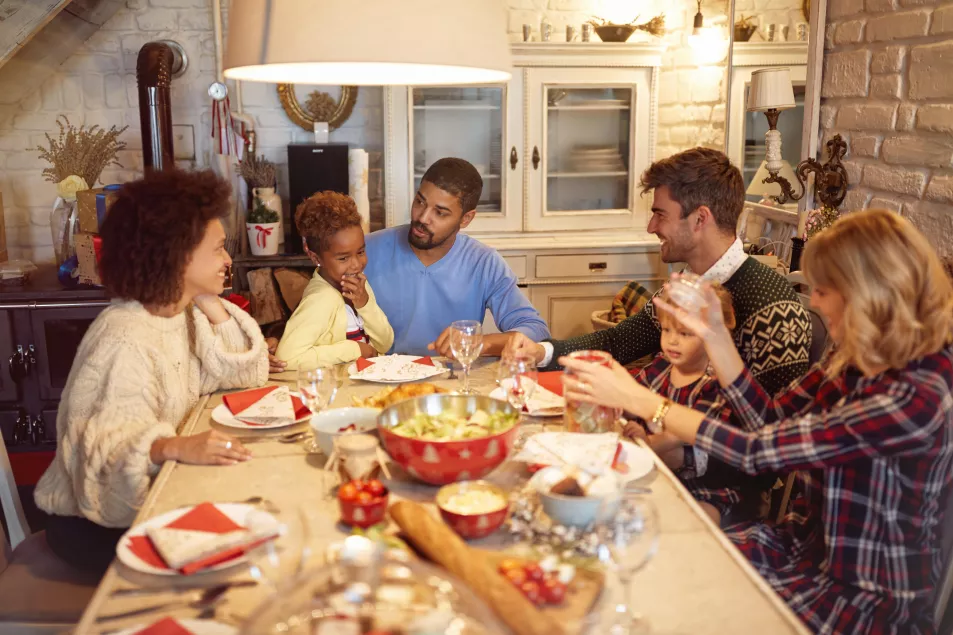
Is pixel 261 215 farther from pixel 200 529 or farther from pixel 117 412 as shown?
pixel 200 529

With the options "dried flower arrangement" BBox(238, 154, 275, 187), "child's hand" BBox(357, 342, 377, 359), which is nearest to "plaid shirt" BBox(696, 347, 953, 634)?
"child's hand" BBox(357, 342, 377, 359)

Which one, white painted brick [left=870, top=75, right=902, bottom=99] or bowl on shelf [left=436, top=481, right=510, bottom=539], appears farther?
white painted brick [left=870, top=75, right=902, bottom=99]

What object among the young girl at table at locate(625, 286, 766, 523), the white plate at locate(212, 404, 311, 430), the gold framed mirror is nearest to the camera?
the white plate at locate(212, 404, 311, 430)

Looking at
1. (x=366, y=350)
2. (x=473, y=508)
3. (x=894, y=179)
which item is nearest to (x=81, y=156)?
(x=366, y=350)

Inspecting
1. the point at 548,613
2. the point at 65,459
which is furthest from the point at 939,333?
the point at 65,459

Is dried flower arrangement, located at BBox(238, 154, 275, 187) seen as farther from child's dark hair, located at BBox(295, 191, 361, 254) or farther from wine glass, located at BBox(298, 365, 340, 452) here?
wine glass, located at BBox(298, 365, 340, 452)

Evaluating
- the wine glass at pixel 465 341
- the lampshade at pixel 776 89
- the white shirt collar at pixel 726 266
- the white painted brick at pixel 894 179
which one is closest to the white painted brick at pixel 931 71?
the white painted brick at pixel 894 179

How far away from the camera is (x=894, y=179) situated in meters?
2.94

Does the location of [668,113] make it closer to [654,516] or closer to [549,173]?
[549,173]

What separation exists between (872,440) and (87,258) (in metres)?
3.10

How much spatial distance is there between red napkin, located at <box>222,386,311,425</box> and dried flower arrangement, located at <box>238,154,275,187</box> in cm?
232

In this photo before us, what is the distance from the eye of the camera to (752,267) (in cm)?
237

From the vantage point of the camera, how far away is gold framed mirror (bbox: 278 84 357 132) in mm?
4535

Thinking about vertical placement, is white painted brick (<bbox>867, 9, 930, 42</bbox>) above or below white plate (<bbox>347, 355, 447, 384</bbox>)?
above
